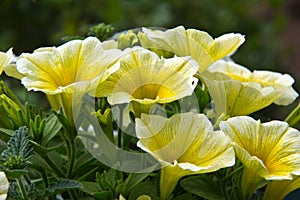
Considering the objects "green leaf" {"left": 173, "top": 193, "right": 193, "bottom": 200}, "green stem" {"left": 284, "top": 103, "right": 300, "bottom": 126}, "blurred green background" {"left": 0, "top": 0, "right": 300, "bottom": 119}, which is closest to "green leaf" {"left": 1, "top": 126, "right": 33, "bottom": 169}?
"green leaf" {"left": 173, "top": 193, "right": 193, "bottom": 200}

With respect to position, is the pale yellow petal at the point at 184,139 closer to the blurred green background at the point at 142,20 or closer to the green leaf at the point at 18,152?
the green leaf at the point at 18,152

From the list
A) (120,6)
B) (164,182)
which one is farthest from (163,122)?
(120,6)

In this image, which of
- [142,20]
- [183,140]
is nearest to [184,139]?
[183,140]

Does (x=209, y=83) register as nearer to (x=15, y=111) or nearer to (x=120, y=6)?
(x=15, y=111)

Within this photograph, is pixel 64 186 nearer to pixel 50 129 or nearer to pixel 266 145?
pixel 50 129

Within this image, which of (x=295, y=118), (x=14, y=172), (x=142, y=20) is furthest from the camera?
(x=142, y=20)

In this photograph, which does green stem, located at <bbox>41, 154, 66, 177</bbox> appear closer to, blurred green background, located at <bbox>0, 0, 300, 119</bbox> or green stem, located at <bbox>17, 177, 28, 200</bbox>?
green stem, located at <bbox>17, 177, 28, 200</bbox>
